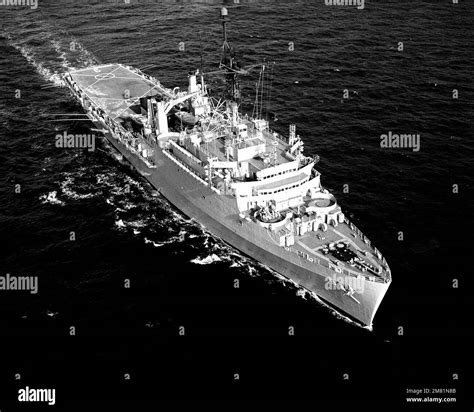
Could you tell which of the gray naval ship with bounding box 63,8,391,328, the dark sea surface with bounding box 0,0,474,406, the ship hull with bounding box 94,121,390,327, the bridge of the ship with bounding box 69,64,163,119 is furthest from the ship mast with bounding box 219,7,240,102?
the bridge of the ship with bounding box 69,64,163,119

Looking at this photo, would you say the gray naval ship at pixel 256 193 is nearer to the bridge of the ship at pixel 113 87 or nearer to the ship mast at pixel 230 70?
the ship mast at pixel 230 70

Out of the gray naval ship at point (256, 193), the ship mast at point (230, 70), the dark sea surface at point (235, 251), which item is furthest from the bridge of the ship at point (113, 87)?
the ship mast at point (230, 70)

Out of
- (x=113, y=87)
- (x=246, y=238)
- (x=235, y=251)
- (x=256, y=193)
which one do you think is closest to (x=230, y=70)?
(x=256, y=193)

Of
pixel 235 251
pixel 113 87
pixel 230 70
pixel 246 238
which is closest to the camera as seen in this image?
pixel 246 238

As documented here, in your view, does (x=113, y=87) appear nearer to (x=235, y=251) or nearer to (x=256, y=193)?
(x=235, y=251)

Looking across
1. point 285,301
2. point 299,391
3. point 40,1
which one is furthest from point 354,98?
point 40,1
